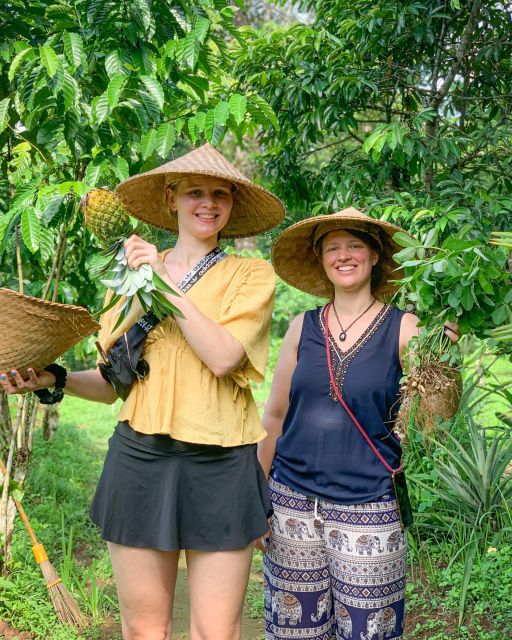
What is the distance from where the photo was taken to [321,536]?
2410 mm

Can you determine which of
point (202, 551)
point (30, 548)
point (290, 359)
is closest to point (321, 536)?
point (202, 551)

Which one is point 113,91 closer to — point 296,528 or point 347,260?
point 347,260

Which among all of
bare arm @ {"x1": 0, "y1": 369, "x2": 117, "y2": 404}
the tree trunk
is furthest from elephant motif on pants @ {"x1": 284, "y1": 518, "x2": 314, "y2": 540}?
the tree trunk

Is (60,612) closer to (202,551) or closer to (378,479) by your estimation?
(202,551)

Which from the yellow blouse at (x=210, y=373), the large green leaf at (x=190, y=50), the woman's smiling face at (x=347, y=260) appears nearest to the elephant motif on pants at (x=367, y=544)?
the yellow blouse at (x=210, y=373)

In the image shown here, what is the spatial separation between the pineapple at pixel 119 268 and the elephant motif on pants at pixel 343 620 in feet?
3.52

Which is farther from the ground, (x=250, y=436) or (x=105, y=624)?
(x=250, y=436)

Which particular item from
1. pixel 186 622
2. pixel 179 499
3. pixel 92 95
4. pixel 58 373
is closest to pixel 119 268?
pixel 58 373

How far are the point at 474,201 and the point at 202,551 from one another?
213 cm

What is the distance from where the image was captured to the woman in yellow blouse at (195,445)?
2.19 meters

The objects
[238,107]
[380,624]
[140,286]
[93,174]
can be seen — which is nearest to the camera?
[140,286]

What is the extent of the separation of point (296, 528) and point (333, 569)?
169 mm

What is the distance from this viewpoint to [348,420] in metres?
2.38

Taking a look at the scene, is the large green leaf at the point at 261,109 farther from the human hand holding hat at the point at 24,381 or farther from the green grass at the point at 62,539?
the green grass at the point at 62,539
